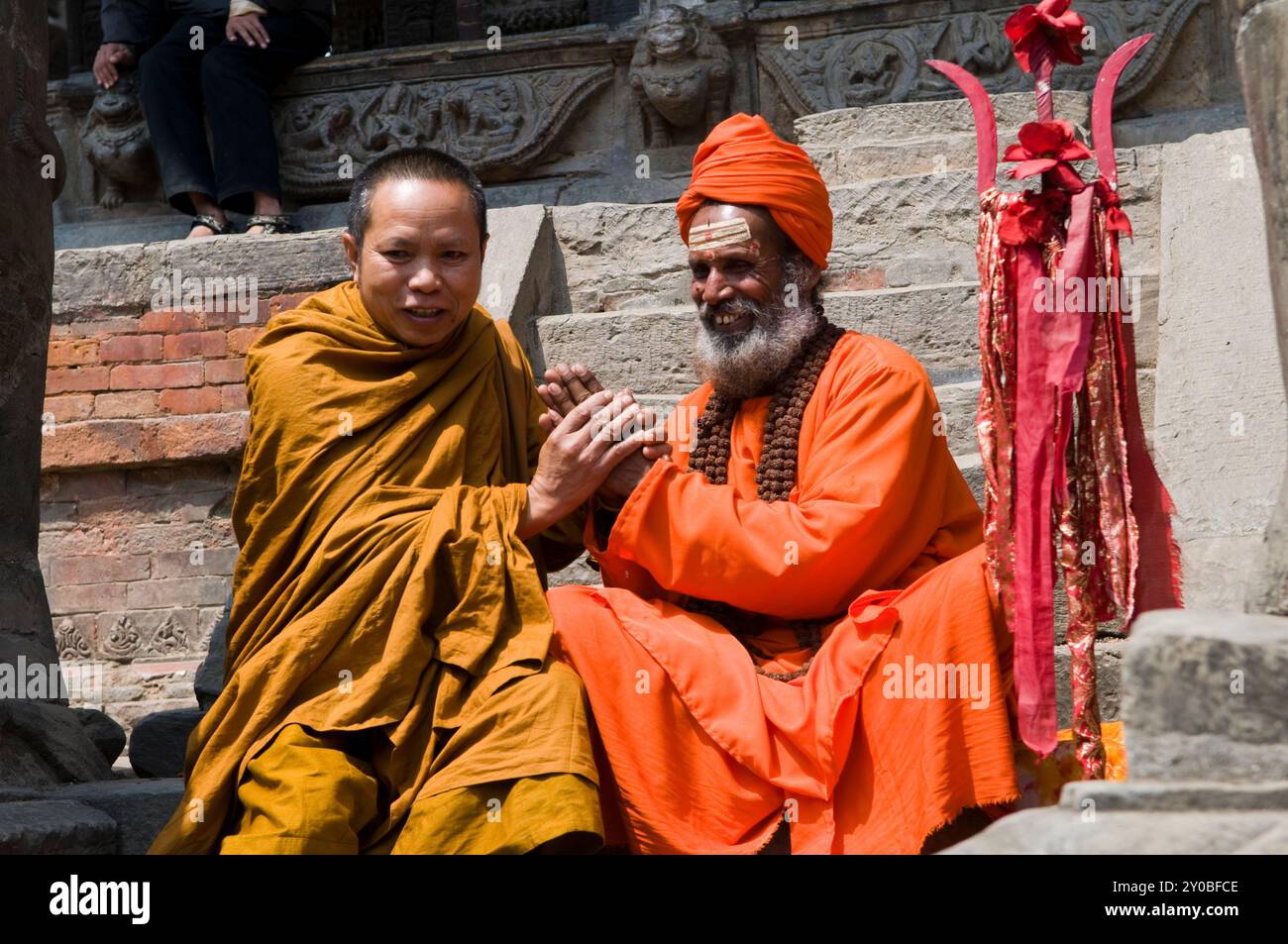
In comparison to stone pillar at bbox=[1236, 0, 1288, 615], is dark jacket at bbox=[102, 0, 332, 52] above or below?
above

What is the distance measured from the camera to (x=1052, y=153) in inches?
134

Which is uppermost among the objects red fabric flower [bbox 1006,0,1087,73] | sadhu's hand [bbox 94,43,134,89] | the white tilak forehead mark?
sadhu's hand [bbox 94,43,134,89]

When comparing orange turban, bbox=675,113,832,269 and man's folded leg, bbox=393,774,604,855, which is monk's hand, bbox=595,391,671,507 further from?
man's folded leg, bbox=393,774,604,855

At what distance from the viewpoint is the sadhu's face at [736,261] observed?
4.09m

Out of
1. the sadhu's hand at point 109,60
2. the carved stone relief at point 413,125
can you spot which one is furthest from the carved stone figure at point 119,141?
the carved stone relief at point 413,125

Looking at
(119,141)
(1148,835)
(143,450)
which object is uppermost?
(119,141)

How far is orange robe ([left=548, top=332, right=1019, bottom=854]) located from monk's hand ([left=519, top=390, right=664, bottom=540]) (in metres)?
0.10

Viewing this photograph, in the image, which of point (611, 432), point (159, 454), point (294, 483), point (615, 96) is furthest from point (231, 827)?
point (615, 96)

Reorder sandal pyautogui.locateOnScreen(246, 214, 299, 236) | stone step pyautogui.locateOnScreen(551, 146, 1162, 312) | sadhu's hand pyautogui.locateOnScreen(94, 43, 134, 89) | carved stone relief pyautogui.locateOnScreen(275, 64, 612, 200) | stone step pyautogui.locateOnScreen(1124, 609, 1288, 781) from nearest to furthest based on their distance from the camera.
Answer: stone step pyautogui.locateOnScreen(1124, 609, 1288, 781)
stone step pyautogui.locateOnScreen(551, 146, 1162, 312)
sandal pyautogui.locateOnScreen(246, 214, 299, 236)
sadhu's hand pyautogui.locateOnScreen(94, 43, 134, 89)
carved stone relief pyautogui.locateOnScreen(275, 64, 612, 200)

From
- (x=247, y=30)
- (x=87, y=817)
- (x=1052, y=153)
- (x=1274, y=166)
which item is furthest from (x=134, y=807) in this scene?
(x=247, y=30)

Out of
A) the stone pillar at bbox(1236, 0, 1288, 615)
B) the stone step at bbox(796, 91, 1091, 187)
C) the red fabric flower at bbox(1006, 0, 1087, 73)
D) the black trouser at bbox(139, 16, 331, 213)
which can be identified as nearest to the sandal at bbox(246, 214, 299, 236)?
the black trouser at bbox(139, 16, 331, 213)

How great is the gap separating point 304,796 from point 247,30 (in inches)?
211

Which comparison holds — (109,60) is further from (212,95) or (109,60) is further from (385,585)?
(385,585)

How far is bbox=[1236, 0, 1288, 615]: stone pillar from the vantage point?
255 cm
